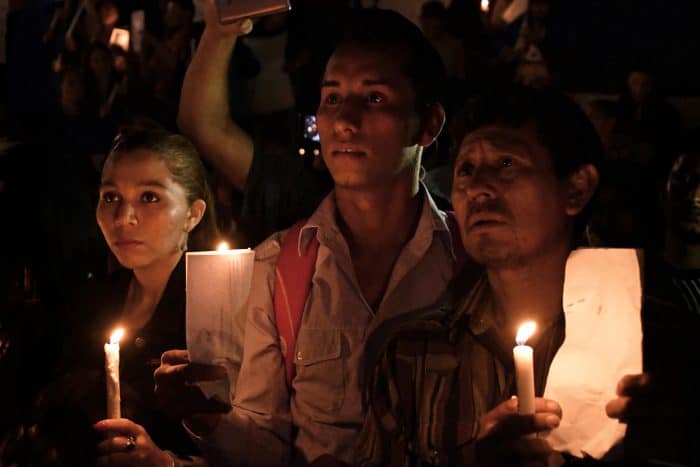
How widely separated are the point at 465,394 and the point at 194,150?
1.43 meters

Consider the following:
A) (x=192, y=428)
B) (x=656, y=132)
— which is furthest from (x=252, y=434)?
(x=656, y=132)

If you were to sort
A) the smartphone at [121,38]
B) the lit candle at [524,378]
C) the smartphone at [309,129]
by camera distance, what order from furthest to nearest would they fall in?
the smartphone at [121,38]
the smartphone at [309,129]
the lit candle at [524,378]

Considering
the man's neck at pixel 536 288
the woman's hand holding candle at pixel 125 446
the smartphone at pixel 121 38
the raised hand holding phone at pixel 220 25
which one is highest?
the smartphone at pixel 121 38

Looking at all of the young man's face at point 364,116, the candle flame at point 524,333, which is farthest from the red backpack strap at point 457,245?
the candle flame at point 524,333

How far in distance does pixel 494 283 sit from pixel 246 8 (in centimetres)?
122

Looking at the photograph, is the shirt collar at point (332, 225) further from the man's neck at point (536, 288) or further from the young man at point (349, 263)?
the man's neck at point (536, 288)

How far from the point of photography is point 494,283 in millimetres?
2383

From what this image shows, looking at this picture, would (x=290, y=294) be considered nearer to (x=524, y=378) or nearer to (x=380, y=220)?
(x=380, y=220)

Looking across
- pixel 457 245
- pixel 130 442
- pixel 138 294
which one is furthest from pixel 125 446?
pixel 457 245

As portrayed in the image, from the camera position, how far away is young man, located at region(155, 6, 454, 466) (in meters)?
2.71

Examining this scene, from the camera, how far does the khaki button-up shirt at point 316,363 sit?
8.87 ft

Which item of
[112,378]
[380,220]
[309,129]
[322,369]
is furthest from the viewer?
[309,129]

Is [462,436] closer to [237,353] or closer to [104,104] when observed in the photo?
[237,353]

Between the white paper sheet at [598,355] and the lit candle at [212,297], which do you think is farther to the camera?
the lit candle at [212,297]
